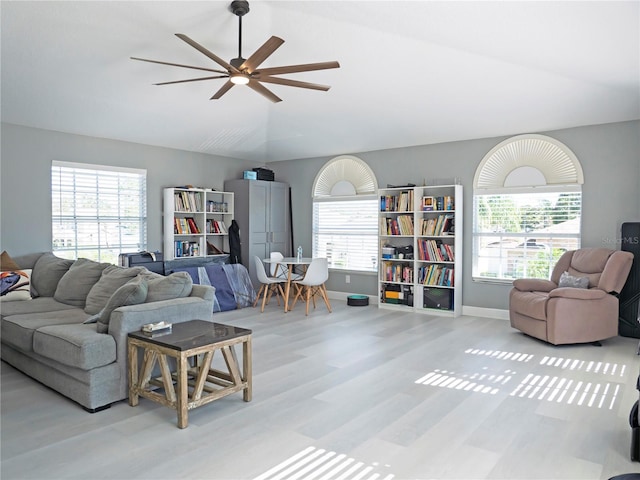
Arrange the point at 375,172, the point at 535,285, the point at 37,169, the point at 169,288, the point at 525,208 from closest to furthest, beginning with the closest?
the point at 169,288
the point at 535,285
the point at 37,169
the point at 525,208
the point at 375,172

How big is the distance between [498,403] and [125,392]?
8.97 feet

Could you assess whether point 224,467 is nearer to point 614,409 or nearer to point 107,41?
point 614,409

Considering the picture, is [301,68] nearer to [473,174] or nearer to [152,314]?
[152,314]

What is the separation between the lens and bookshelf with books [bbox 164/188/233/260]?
7059 mm

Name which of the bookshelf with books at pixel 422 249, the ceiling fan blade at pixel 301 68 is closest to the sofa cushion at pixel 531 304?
the bookshelf with books at pixel 422 249

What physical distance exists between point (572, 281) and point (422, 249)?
6.82 ft

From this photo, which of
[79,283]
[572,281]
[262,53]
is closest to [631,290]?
[572,281]

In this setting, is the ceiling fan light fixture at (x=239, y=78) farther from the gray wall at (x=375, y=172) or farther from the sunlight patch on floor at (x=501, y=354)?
the gray wall at (x=375, y=172)

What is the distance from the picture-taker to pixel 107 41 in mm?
4211

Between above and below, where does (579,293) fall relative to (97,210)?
below

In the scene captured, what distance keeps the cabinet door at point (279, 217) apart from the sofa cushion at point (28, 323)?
13.9ft

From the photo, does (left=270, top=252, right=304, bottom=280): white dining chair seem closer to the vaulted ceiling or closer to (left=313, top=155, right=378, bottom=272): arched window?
(left=313, top=155, right=378, bottom=272): arched window

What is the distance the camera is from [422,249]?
6.73 metres

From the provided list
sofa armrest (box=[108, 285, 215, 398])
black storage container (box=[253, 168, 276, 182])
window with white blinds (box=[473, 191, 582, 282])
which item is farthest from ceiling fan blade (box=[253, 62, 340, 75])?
black storage container (box=[253, 168, 276, 182])
